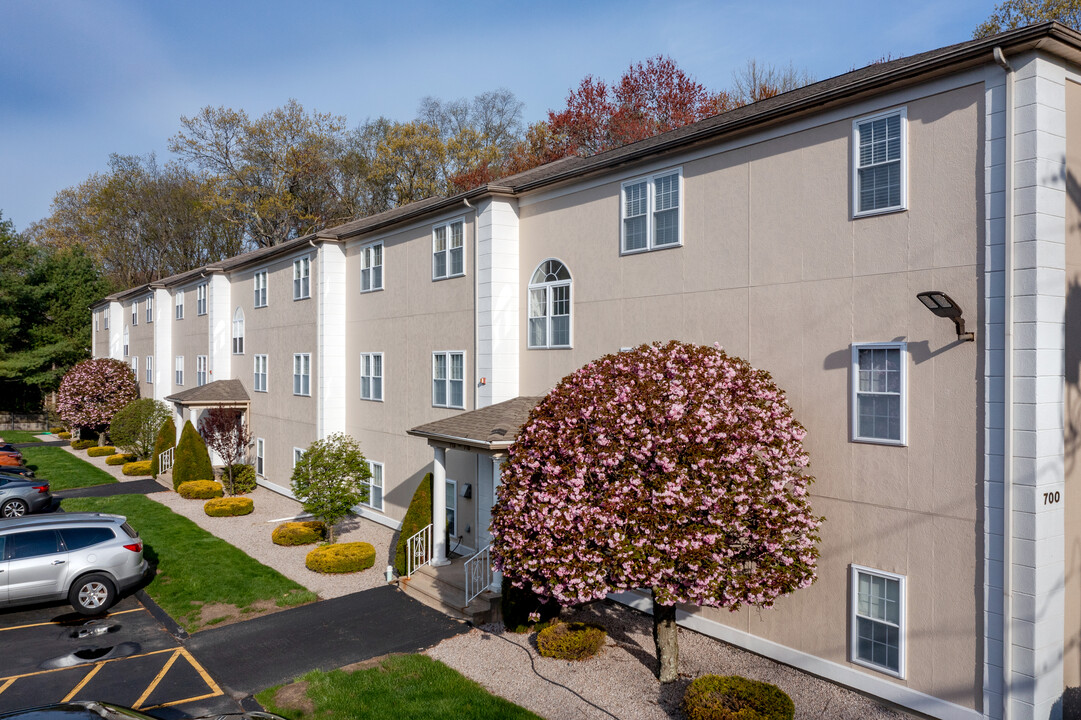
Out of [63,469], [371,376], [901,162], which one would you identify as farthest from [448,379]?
[63,469]

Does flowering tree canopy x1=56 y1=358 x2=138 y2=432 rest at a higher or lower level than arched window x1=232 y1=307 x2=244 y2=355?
lower

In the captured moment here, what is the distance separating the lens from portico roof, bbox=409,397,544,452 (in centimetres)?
1459

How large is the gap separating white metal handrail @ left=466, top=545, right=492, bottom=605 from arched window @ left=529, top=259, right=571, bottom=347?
15.4ft

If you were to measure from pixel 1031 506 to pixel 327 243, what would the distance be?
68.5 ft

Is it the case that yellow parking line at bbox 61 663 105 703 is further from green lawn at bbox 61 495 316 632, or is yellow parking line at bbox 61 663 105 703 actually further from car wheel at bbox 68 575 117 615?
car wheel at bbox 68 575 117 615

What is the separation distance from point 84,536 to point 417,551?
22.3 feet

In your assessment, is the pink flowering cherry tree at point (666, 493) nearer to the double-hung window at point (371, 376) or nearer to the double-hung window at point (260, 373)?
the double-hung window at point (371, 376)

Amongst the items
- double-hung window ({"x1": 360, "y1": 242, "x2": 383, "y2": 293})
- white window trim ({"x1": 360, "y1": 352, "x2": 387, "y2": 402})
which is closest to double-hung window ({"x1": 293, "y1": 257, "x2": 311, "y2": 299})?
double-hung window ({"x1": 360, "y1": 242, "x2": 383, "y2": 293})

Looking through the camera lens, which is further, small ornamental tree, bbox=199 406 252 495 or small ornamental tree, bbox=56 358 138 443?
small ornamental tree, bbox=56 358 138 443

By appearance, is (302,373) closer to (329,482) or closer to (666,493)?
(329,482)

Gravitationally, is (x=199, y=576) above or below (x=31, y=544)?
below

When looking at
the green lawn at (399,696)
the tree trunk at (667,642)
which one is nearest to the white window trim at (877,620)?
the tree trunk at (667,642)

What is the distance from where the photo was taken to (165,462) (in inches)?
1270

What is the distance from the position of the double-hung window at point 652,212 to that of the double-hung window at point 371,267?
1043cm
